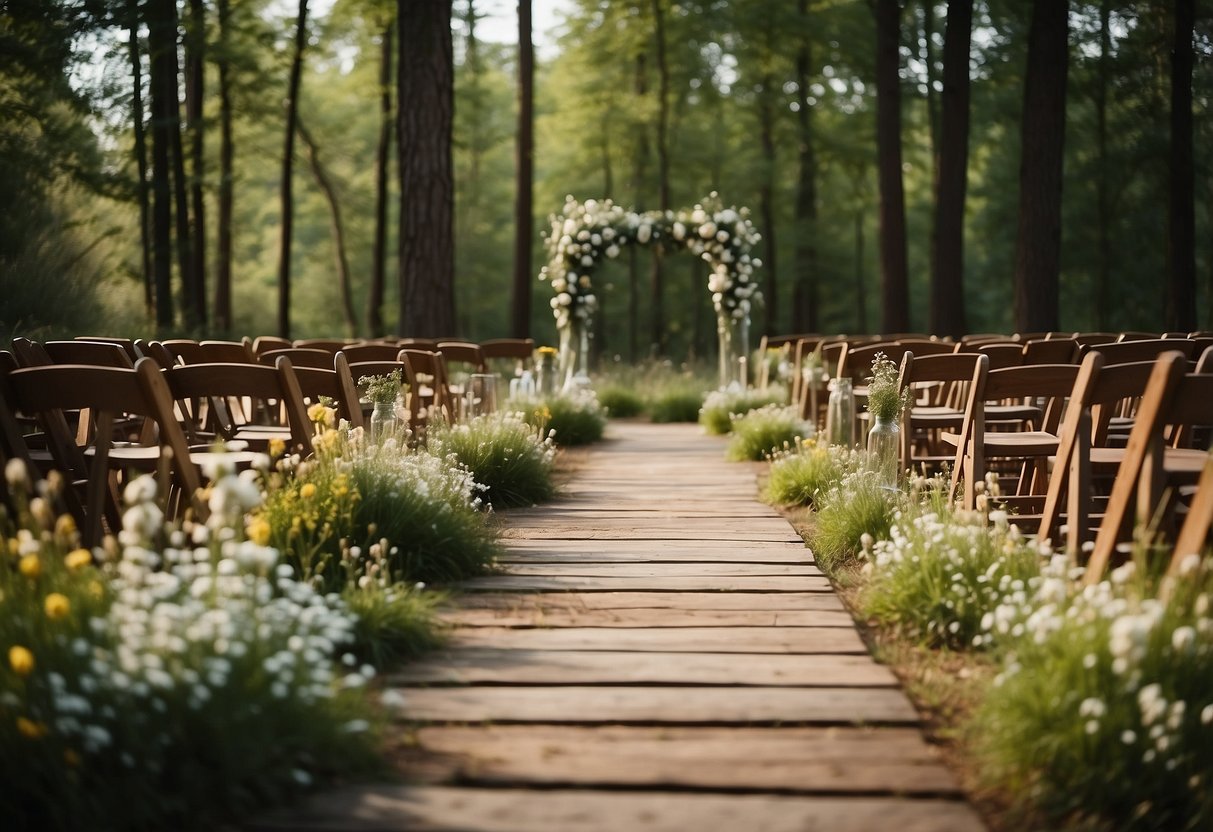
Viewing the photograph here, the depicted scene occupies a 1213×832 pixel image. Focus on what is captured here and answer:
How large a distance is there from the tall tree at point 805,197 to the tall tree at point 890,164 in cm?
728

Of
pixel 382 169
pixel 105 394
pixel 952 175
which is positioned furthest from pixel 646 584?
pixel 382 169

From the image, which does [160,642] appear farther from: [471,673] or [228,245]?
[228,245]

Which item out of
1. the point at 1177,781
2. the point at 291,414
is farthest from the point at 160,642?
the point at 291,414

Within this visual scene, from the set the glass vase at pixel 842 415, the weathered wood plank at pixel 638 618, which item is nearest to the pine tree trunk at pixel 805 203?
the glass vase at pixel 842 415

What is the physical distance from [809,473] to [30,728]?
5818mm

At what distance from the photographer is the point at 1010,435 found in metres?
6.81

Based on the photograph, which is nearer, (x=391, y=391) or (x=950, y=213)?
(x=391, y=391)

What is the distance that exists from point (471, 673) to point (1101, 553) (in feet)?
7.40

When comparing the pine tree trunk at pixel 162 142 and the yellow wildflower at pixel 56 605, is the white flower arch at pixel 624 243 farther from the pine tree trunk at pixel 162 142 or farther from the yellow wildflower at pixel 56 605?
the yellow wildflower at pixel 56 605

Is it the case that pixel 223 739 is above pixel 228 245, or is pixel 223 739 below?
below

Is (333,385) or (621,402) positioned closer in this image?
(333,385)

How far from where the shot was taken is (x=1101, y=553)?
4.46 metres

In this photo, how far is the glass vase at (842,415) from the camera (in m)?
8.79

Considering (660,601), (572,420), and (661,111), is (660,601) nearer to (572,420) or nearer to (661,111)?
(572,420)
